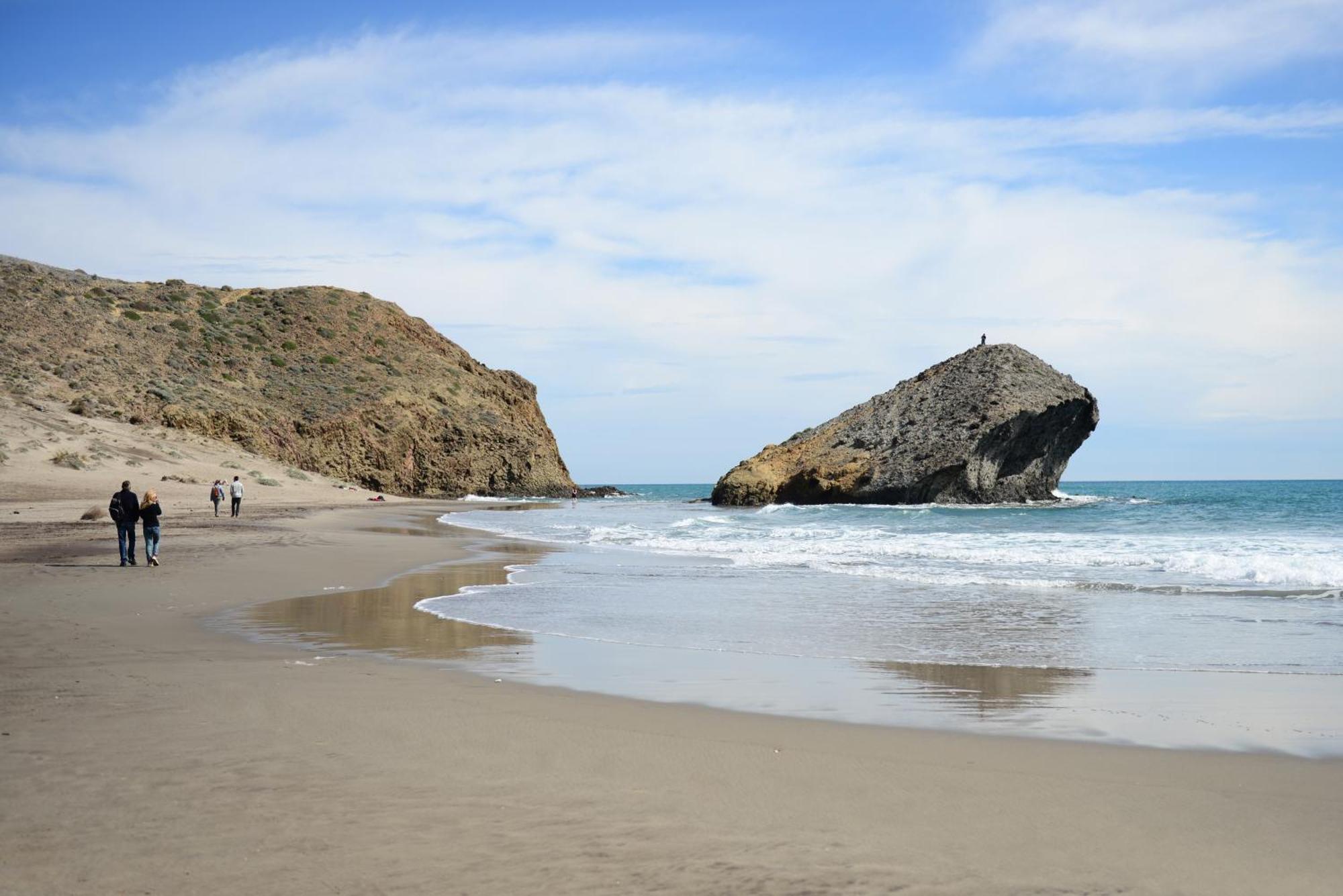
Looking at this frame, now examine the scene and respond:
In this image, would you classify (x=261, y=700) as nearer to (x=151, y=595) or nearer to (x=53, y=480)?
(x=151, y=595)

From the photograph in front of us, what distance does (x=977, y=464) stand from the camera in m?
38.2

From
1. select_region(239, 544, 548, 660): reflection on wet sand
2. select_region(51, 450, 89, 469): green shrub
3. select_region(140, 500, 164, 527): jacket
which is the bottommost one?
select_region(239, 544, 548, 660): reflection on wet sand

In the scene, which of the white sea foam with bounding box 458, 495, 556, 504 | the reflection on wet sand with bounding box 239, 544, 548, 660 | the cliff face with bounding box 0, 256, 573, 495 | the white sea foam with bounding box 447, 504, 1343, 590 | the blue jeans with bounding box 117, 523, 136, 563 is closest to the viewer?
the reflection on wet sand with bounding box 239, 544, 548, 660

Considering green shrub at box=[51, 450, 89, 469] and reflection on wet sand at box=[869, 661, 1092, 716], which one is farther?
green shrub at box=[51, 450, 89, 469]

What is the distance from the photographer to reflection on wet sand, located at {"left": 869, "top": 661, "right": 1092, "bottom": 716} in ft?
20.9

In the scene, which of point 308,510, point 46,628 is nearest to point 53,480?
point 308,510

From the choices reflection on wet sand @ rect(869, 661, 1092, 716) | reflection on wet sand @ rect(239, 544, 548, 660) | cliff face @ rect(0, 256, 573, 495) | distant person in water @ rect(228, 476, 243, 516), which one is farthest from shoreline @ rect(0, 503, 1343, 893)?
cliff face @ rect(0, 256, 573, 495)

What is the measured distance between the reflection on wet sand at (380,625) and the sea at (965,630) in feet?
1.22

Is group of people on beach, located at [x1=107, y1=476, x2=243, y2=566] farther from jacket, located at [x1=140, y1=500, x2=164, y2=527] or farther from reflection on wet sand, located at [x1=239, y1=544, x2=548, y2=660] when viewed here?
reflection on wet sand, located at [x1=239, y1=544, x2=548, y2=660]

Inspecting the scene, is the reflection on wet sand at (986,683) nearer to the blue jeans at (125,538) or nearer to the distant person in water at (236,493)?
the blue jeans at (125,538)

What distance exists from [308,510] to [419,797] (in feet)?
99.9

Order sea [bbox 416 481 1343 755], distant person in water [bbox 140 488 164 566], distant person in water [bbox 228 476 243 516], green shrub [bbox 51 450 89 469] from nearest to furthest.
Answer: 1. sea [bbox 416 481 1343 755]
2. distant person in water [bbox 140 488 164 566]
3. distant person in water [bbox 228 476 243 516]
4. green shrub [bbox 51 450 89 469]

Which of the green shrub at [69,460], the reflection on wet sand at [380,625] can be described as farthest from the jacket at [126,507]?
the green shrub at [69,460]

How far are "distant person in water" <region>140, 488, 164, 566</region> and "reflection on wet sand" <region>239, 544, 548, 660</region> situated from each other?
12.6 ft
